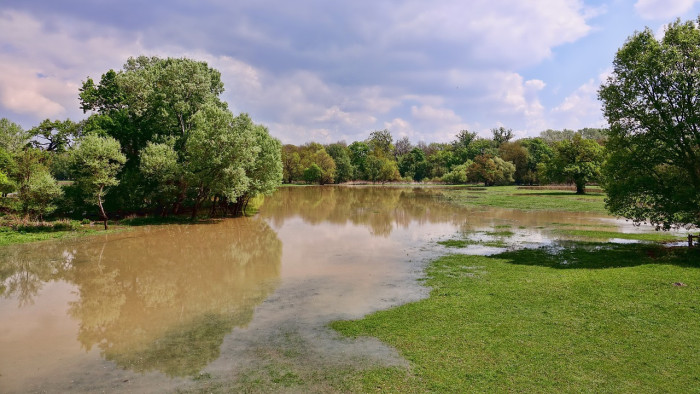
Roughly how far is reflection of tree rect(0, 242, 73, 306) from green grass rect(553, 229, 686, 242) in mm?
30514

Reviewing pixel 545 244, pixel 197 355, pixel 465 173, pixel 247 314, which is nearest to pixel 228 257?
pixel 247 314

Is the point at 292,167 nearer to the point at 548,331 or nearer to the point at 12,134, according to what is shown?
the point at 12,134

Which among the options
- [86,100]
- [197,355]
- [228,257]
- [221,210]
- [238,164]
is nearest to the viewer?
[197,355]

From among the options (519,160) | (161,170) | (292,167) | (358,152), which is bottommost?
(161,170)

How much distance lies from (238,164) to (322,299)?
23.5 metres

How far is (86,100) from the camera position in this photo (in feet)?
152

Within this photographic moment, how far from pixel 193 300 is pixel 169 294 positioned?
158 cm

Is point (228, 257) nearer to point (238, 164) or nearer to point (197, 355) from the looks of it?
point (197, 355)

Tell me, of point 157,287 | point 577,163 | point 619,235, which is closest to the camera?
point 157,287

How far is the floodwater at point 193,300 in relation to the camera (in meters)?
8.79

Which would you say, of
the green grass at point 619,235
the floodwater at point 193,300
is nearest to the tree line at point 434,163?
the green grass at point 619,235

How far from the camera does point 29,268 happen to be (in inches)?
734

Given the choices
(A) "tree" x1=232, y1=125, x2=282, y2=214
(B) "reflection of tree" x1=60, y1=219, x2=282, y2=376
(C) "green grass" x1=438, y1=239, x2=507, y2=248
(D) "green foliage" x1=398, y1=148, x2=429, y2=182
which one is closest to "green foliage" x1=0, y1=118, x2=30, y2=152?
(A) "tree" x1=232, y1=125, x2=282, y2=214

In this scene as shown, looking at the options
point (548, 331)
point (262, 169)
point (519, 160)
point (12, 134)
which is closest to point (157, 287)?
point (548, 331)
